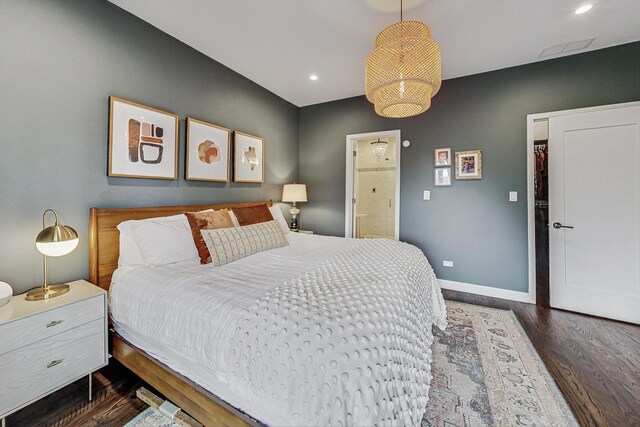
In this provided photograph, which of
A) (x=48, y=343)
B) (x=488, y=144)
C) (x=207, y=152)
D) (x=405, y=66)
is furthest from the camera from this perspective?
(x=488, y=144)

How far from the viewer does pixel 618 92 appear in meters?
2.60

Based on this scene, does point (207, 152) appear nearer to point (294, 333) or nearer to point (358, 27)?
point (358, 27)

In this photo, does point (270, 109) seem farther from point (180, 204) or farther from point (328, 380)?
point (328, 380)

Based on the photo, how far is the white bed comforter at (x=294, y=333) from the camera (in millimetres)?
881

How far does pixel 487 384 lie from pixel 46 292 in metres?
2.93

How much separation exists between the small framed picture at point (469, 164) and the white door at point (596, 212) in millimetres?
690

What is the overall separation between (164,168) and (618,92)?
4646mm

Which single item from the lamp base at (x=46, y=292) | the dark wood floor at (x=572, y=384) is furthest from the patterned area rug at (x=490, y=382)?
the lamp base at (x=46, y=292)

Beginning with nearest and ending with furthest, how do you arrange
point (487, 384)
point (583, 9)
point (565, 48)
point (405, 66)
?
point (487, 384) < point (405, 66) < point (583, 9) < point (565, 48)

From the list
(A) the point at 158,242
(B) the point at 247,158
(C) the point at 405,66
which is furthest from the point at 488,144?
(A) the point at 158,242

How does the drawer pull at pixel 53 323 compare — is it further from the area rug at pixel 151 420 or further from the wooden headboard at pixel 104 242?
the area rug at pixel 151 420

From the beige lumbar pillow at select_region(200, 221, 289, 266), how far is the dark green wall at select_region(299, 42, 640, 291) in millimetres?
Answer: 2109

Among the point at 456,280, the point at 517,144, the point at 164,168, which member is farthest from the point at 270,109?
the point at 456,280

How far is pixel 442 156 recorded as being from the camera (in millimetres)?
3418
